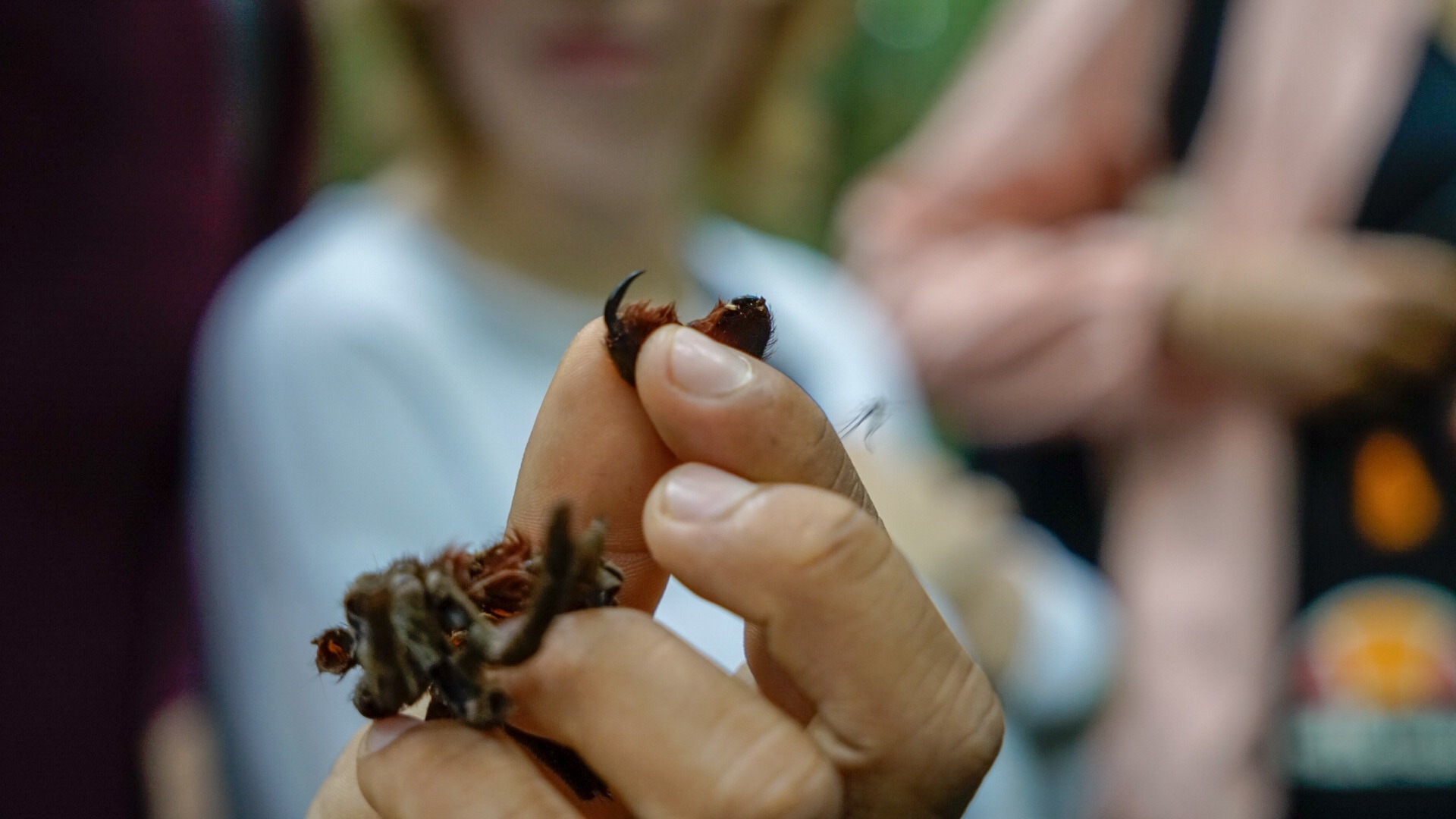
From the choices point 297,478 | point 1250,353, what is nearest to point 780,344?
point 297,478

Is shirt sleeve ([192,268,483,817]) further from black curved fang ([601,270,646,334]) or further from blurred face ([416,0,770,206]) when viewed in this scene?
black curved fang ([601,270,646,334])

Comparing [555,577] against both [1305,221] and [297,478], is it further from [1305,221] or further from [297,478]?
[1305,221]

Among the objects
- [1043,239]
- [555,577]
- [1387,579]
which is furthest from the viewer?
[1043,239]

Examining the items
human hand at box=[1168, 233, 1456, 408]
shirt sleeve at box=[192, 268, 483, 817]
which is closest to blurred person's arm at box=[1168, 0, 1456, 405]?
human hand at box=[1168, 233, 1456, 408]

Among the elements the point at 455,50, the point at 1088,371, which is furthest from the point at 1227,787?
the point at 455,50

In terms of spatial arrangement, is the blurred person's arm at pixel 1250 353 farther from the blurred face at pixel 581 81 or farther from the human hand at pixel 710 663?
the human hand at pixel 710 663

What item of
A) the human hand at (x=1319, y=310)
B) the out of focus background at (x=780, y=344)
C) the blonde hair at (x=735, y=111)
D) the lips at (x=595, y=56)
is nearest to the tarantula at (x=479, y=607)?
the out of focus background at (x=780, y=344)

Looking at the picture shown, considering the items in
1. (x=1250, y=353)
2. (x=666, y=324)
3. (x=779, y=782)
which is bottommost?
(x=1250, y=353)
